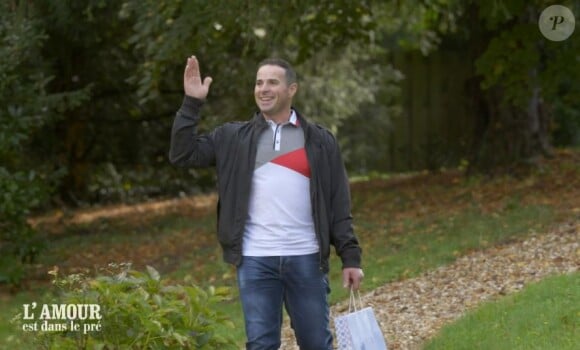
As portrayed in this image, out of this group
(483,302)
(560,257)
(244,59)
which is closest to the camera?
(483,302)

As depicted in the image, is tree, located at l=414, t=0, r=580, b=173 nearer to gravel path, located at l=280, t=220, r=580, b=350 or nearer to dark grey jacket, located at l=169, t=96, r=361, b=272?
gravel path, located at l=280, t=220, r=580, b=350

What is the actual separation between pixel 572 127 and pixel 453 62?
9.51 feet

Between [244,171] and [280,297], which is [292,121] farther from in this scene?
[280,297]

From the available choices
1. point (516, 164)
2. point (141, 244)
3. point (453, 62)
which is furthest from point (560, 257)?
point (453, 62)

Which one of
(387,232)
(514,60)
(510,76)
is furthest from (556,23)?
(387,232)

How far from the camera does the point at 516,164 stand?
45.0ft

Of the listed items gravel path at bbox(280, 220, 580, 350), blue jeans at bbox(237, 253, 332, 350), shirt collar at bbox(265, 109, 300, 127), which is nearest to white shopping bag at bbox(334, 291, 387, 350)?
blue jeans at bbox(237, 253, 332, 350)

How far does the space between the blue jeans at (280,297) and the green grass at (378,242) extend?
2.39 m

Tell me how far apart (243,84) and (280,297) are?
9111 mm

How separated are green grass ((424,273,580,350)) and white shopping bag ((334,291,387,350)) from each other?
1335mm

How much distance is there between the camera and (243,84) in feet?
46.2

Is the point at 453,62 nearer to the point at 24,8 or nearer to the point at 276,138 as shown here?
the point at 24,8

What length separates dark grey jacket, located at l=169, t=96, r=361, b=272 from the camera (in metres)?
5.07

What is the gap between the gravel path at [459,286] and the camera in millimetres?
7383
